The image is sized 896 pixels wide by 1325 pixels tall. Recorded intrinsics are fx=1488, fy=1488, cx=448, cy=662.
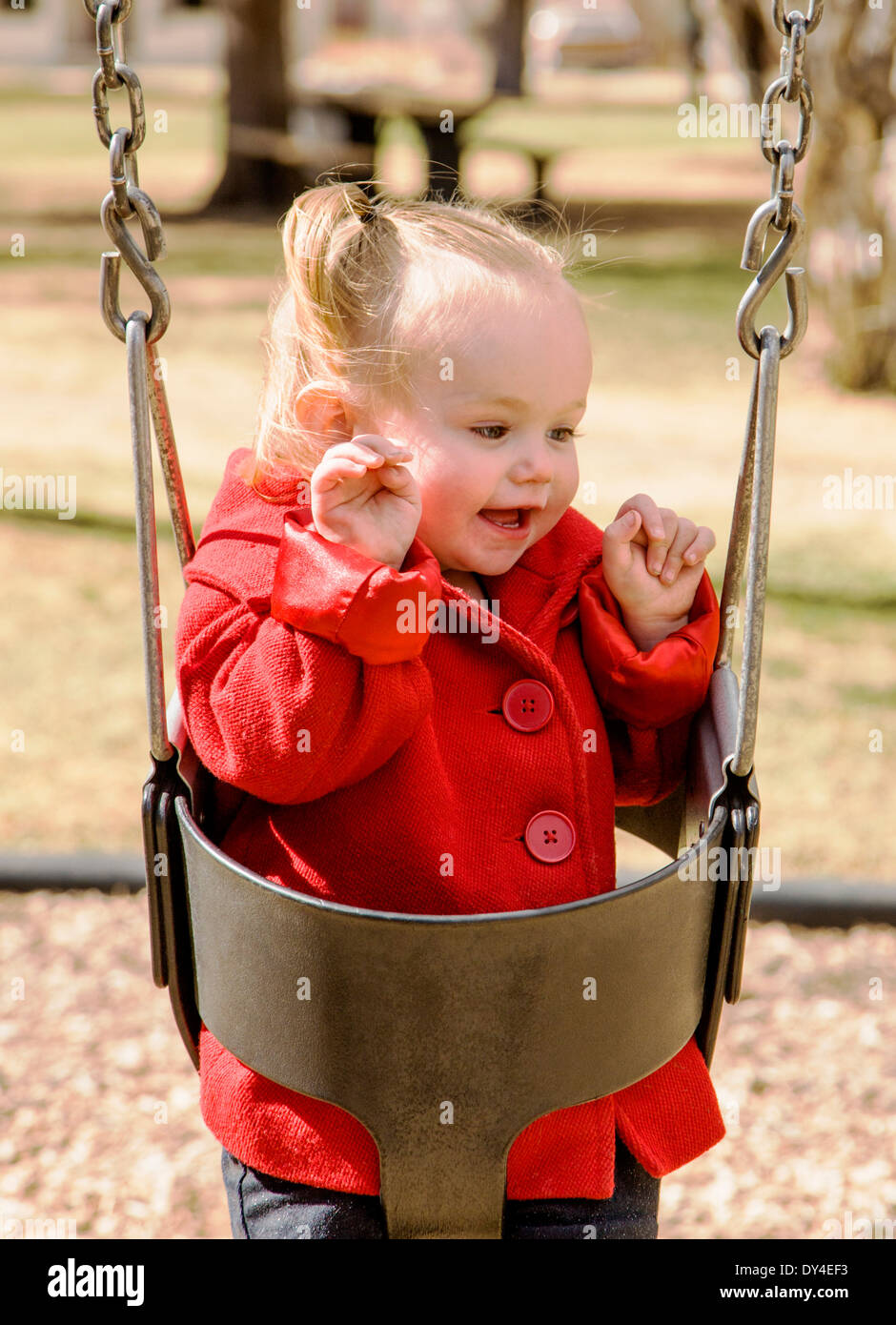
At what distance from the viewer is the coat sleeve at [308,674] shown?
131cm

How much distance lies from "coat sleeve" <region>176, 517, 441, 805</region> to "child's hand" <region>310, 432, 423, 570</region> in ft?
0.07

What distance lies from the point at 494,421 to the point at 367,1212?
0.78 meters

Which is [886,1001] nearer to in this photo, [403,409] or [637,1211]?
[637,1211]

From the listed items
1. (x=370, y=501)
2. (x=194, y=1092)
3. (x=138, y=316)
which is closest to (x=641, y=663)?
(x=370, y=501)

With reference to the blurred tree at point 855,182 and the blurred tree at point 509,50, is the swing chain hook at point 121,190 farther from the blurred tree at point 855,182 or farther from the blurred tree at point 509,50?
the blurred tree at point 509,50

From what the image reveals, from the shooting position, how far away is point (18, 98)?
23125 millimetres

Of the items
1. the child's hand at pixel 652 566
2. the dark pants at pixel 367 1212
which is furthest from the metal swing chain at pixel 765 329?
the dark pants at pixel 367 1212

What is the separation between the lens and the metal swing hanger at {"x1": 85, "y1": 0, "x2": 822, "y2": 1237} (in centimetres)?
126

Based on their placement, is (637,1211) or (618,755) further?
(618,755)

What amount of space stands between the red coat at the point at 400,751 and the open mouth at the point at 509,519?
91mm

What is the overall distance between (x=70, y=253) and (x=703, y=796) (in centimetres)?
1019

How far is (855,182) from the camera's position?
21.9ft

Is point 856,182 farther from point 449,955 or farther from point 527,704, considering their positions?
point 449,955

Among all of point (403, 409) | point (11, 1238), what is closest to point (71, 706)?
point (11, 1238)
